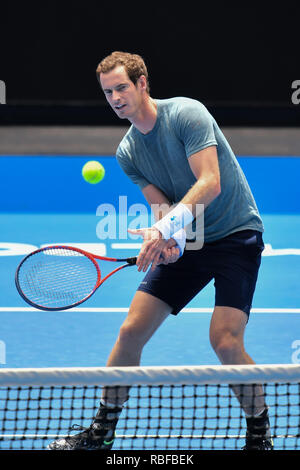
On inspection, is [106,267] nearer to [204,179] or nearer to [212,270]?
[212,270]

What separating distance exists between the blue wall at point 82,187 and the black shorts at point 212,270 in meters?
5.38

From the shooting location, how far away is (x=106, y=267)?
23.2 ft

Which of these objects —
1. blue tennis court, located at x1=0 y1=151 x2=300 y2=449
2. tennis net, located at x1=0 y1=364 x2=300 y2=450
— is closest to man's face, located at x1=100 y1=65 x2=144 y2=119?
tennis net, located at x1=0 y1=364 x2=300 y2=450

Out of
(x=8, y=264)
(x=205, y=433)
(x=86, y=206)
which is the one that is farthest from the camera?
(x=86, y=206)

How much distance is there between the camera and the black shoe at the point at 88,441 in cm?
370

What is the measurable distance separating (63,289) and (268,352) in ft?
4.86

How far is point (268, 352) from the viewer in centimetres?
528

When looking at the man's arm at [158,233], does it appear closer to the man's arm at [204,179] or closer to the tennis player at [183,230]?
the tennis player at [183,230]

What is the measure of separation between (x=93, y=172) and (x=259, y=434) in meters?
5.50

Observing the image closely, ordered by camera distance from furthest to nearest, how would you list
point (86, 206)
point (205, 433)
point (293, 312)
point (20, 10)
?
point (20, 10) → point (86, 206) → point (293, 312) → point (205, 433)

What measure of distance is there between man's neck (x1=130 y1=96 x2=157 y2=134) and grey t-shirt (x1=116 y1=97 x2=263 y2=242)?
20 mm

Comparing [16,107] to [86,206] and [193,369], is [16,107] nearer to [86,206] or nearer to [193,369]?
[86,206]

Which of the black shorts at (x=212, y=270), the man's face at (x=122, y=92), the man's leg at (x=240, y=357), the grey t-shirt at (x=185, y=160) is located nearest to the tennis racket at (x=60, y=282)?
the black shorts at (x=212, y=270)
